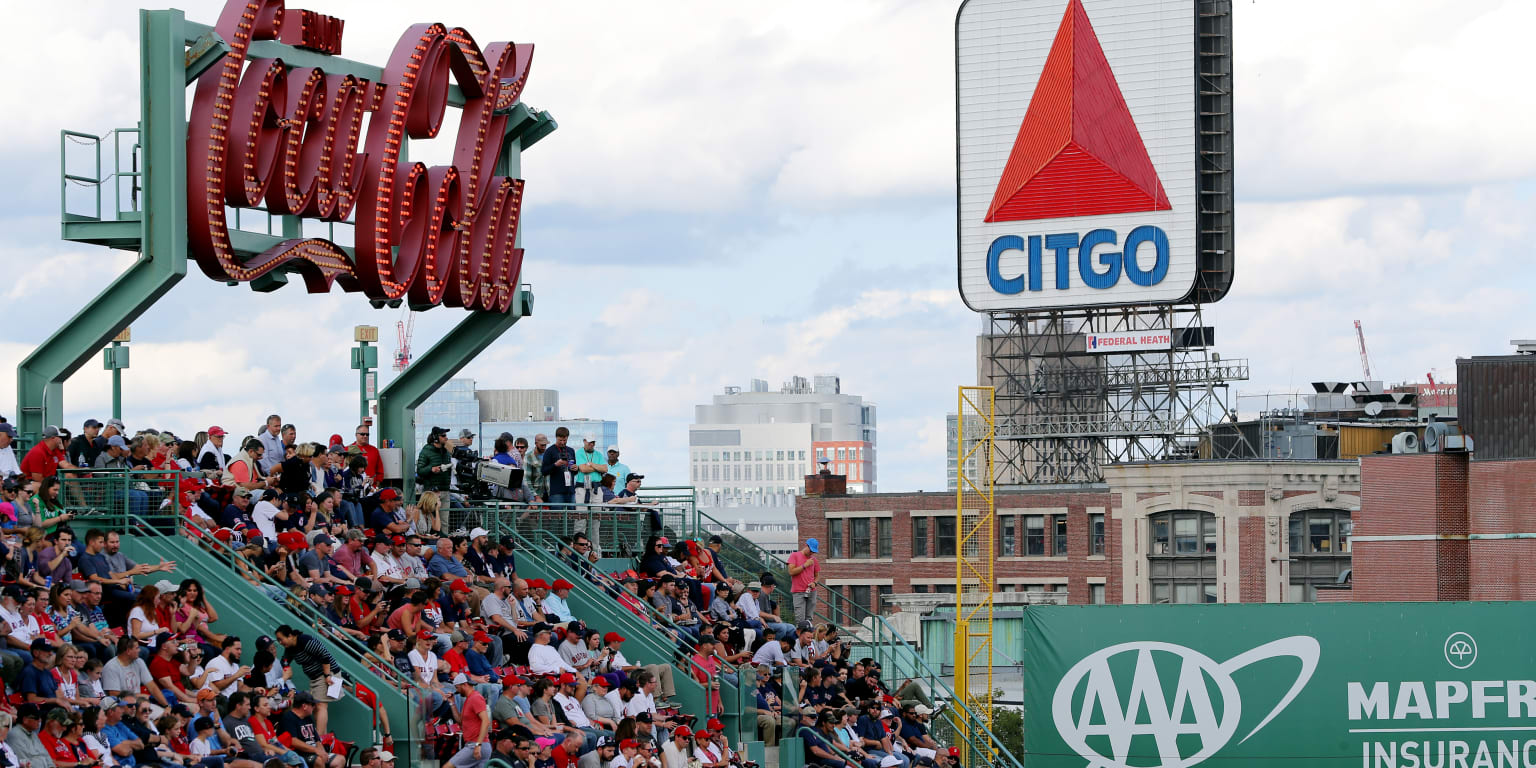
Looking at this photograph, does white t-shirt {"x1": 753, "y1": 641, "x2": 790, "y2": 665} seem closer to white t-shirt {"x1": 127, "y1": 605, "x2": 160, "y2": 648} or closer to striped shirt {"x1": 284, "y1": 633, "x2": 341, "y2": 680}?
striped shirt {"x1": 284, "y1": 633, "x2": 341, "y2": 680}

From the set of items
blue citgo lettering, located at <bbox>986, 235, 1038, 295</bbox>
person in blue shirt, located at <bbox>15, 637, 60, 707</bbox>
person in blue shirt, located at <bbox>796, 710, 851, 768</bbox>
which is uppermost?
blue citgo lettering, located at <bbox>986, 235, 1038, 295</bbox>

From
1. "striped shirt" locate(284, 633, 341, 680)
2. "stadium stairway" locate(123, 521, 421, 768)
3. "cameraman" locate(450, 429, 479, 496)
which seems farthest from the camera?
"cameraman" locate(450, 429, 479, 496)

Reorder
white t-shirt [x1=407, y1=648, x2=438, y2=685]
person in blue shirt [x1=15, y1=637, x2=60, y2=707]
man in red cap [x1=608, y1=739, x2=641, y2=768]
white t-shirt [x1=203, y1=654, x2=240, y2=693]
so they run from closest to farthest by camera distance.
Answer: person in blue shirt [x1=15, y1=637, x2=60, y2=707]
white t-shirt [x1=203, y1=654, x2=240, y2=693]
white t-shirt [x1=407, y1=648, x2=438, y2=685]
man in red cap [x1=608, y1=739, x2=641, y2=768]

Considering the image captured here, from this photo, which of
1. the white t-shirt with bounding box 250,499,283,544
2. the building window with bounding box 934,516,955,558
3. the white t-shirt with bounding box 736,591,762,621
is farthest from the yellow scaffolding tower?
the white t-shirt with bounding box 250,499,283,544

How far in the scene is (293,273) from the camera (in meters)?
24.4

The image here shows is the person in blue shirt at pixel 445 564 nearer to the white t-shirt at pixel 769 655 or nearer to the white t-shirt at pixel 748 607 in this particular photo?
the white t-shirt at pixel 769 655

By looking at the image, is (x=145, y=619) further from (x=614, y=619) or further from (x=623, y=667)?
(x=614, y=619)

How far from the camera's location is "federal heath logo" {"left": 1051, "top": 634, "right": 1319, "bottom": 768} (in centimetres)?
3175

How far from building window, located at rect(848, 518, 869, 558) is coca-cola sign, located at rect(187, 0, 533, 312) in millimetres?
60716

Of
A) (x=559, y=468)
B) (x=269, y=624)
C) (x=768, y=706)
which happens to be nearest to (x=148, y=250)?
(x=269, y=624)

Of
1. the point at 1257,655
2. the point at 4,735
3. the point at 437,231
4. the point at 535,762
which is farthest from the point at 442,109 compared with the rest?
the point at 1257,655

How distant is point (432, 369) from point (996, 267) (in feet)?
199

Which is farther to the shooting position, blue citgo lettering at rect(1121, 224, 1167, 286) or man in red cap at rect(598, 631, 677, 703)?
blue citgo lettering at rect(1121, 224, 1167, 286)

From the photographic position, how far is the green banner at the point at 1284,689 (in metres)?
31.8
